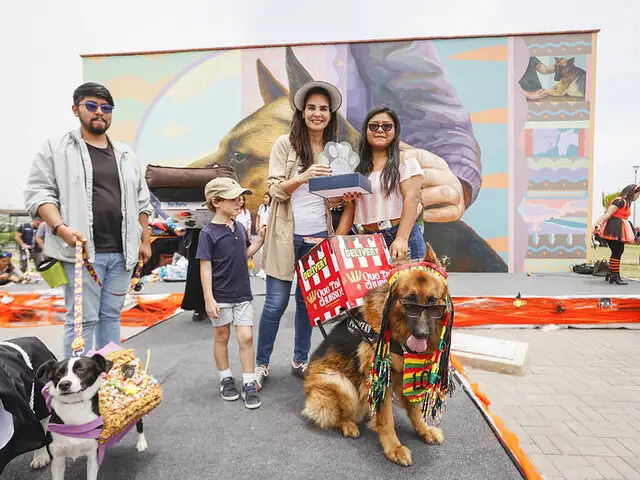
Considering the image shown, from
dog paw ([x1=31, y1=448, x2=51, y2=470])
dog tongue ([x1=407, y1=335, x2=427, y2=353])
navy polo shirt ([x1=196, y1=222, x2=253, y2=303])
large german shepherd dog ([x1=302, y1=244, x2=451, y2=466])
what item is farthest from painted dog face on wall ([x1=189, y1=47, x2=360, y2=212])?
dog tongue ([x1=407, y1=335, x2=427, y2=353])

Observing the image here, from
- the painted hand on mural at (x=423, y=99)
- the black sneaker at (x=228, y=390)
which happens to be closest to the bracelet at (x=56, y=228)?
the black sneaker at (x=228, y=390)

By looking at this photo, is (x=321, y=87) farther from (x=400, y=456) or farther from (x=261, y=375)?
(x=400, y=456)

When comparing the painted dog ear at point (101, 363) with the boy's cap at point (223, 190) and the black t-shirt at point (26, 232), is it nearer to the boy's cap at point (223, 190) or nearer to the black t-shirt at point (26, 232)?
the boy's cap at point (223, 190)

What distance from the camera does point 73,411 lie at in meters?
1.43

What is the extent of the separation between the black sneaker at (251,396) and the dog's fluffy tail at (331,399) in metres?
0.47

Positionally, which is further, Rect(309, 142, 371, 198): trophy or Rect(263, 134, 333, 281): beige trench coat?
Rect(263, 134, 333, 281): beige trench coat

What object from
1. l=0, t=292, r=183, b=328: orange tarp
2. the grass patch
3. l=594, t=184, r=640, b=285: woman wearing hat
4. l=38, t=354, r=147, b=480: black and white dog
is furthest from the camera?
the grass patch

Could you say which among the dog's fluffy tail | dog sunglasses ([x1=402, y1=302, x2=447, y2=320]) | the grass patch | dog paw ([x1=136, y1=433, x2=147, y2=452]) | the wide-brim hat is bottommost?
the grass patch

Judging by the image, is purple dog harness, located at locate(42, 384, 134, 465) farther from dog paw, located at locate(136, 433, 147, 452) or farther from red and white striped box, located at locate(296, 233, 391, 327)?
red and white striped box, located at locate(296, 233, 391, 327)

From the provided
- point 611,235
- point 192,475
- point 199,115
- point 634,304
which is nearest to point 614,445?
point 192,475

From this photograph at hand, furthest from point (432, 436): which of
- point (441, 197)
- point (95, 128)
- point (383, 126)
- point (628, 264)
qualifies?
point (628, 264)

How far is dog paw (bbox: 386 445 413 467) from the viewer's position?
5.77ft

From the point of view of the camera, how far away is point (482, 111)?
9391 mm

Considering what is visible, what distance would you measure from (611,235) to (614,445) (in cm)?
592
